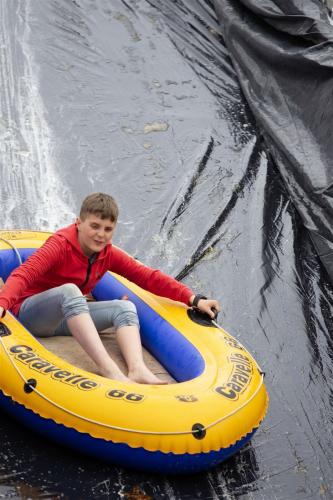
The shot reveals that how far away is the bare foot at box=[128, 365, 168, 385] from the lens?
8.41 ft

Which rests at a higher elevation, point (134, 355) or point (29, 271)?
point (29, 271)

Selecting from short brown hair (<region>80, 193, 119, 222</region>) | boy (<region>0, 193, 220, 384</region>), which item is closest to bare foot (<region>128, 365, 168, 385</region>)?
boy (<region>0, 193, 220, 384</region>)

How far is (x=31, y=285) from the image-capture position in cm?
279

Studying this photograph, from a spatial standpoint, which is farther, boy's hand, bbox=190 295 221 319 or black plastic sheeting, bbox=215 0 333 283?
black plastic sheeting, bbox=215 0 333 283

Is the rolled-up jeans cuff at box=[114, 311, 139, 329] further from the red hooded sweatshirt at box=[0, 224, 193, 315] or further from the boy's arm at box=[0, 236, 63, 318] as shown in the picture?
the boy's arm at box=[0, 236, 63, 318]

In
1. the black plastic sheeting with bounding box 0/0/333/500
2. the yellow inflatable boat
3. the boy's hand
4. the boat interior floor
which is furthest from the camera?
the boy's hand

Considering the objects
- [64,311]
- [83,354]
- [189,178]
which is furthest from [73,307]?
[189,178]

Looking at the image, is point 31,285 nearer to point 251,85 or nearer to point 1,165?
point 1,165

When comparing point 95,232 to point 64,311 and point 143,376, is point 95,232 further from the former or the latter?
point 143,376

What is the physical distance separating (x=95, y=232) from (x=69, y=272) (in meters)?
0.20

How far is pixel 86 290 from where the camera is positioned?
288 centimetres

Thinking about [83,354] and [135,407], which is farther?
[83,354]

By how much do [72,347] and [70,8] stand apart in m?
3.63

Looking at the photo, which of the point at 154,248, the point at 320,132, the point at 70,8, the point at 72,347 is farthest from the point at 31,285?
the point at 70,8
